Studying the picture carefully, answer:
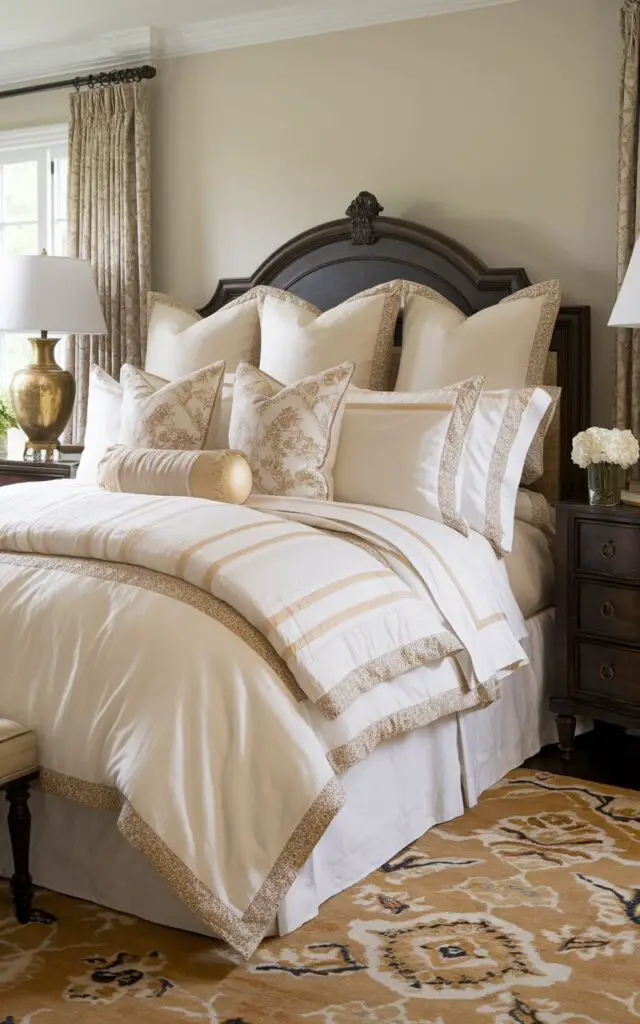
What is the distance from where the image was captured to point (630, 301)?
3.40m

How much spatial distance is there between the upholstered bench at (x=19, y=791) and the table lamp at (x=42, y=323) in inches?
96.6

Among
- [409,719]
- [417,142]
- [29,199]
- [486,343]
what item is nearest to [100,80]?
[29,199]

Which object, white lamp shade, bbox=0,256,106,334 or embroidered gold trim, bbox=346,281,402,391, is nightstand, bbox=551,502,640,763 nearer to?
embroidered gold trim, bbox=346,281,402,391

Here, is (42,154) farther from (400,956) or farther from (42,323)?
(400,956)

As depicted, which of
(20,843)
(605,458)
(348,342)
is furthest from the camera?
(348,342)

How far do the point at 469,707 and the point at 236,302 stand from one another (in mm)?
2159

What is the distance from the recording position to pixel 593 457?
346cm

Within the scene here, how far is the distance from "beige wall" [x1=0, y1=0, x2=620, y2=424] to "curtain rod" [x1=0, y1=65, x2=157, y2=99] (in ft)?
0.37

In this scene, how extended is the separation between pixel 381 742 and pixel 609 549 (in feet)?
3.52

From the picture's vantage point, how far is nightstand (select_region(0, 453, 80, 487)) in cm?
461

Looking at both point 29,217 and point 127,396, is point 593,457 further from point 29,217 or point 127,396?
point 29,217

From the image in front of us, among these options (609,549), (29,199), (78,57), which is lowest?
(609,549)

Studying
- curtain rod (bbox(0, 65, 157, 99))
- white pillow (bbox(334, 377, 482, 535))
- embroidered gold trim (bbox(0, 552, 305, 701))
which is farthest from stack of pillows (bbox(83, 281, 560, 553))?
curtain rod (bbox(0, 65, 157, 99))

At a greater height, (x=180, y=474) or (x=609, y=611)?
(x=180, y=474)
